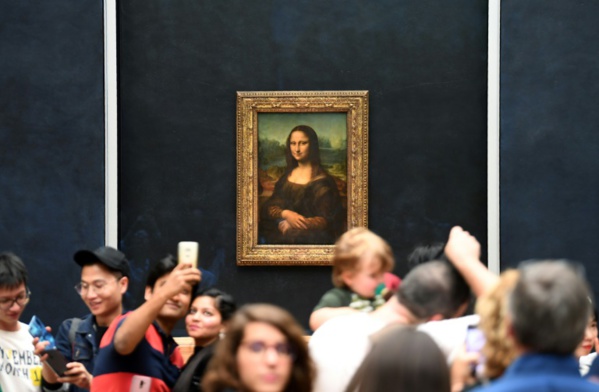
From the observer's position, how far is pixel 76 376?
639 cm

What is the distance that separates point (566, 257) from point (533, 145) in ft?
4.04

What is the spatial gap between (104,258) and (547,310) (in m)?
3.90

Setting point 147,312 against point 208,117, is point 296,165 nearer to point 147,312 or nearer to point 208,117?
point 208,117

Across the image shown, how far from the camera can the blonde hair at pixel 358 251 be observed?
18.1ft

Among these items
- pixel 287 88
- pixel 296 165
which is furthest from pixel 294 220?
pixel 287 88

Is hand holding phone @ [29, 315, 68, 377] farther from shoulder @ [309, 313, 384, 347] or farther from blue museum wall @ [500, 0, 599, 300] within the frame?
blue museum wall @ [500, 0, 599, 300]

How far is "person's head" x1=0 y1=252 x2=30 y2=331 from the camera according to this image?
691 cm

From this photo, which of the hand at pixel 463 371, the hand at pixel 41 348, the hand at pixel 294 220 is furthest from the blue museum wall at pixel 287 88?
the hand at pixel 463 371

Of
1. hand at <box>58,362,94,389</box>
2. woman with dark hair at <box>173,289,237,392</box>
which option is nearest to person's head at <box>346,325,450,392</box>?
woman with dark hair at <box>173,289,237,392</box>

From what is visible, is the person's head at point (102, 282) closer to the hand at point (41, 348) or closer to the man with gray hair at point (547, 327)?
the hand at point (41, 348)

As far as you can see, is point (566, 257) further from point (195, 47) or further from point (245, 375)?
point (245, 375)

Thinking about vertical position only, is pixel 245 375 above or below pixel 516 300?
below

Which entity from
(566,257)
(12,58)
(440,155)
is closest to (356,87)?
(440,155)

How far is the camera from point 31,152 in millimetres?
11789
